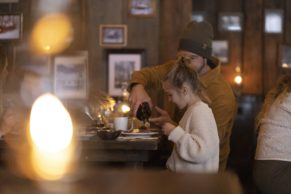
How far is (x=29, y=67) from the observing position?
4871mm

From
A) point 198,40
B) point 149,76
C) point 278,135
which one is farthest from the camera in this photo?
point 149,76

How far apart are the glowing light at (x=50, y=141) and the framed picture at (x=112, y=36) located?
388 centimetres

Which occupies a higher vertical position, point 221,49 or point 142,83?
point 221,49

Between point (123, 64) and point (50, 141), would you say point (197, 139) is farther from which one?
point (123, 64)

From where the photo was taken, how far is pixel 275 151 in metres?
2.98

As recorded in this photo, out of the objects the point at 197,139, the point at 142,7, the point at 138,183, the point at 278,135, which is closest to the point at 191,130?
the point at 197,139

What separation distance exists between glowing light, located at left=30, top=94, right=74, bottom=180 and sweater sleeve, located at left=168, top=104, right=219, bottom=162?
168 centimetres

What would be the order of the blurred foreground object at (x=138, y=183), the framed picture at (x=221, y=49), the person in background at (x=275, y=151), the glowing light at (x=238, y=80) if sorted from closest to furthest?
the blurred foreground object at (x=138, y=183) < the person in background at (x=275, y=151) < the glowing light at (x=238, y=80) < the framed picture at (x=221, y=49)

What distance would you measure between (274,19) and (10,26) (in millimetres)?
3683

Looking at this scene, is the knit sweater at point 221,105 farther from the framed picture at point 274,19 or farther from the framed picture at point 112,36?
the framed picture at point 274,19

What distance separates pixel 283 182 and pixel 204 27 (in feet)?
3.77

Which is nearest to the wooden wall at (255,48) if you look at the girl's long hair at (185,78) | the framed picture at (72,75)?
the framed picture at (72,75)

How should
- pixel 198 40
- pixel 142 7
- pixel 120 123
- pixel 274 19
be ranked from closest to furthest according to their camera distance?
pixel 120 123 < pixel 198 40 < pixel 142 7 < pixel 274 19

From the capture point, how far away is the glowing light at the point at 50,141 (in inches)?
33.3
